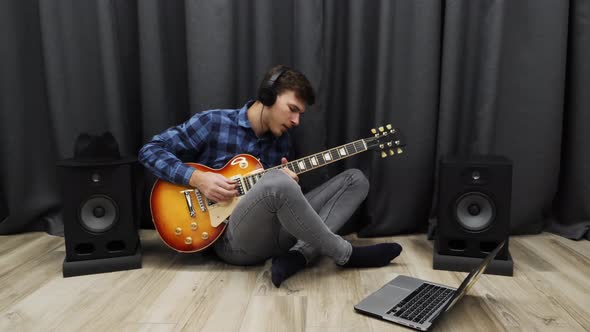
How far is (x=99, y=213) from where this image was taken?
173 centimetres

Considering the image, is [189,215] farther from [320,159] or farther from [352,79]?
[352,79]

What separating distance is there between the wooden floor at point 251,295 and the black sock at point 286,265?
0.11 feet

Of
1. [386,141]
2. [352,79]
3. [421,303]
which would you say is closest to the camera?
[421,303]

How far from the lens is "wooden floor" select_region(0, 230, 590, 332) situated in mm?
1332

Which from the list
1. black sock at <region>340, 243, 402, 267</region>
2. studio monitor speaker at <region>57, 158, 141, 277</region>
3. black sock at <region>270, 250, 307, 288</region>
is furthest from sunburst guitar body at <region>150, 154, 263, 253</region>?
black sock at <region>340, 243, 402, 267</region>

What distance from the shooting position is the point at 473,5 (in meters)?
2.06

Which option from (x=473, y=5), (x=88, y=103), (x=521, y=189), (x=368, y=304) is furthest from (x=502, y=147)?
(x=88, y=103)

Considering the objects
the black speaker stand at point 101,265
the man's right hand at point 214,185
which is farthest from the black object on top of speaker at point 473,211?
the black speaker stand at point 101,265

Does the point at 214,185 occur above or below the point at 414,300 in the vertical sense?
above

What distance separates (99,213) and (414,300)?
3.79 feet

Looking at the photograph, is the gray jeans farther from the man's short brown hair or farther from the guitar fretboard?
the man's short brown hair

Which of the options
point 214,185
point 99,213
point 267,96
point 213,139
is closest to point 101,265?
point 99,213

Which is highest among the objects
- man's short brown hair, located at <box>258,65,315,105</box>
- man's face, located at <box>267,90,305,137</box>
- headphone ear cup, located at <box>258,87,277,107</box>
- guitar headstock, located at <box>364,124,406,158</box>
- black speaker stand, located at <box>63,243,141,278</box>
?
man's short brown hair, located at <box>258,65,315,105</box>

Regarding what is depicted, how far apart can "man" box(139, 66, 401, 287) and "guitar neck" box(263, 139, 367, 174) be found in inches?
2.0
